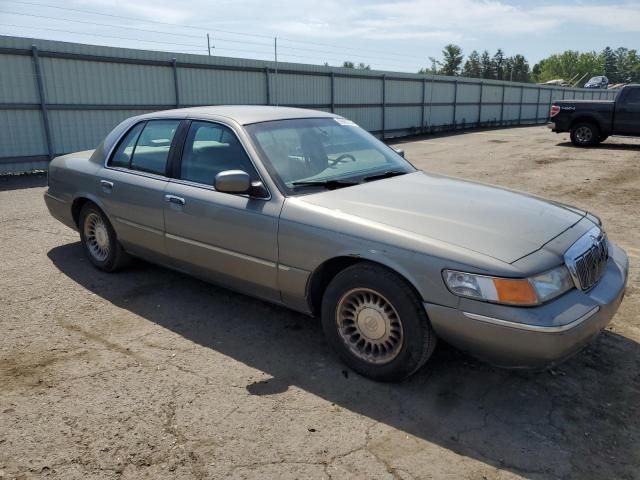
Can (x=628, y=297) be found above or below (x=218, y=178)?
below

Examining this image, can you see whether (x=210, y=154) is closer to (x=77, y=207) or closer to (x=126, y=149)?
(x=126, y=149)

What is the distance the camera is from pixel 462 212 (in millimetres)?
3238

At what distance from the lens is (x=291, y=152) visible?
3869 millimetres

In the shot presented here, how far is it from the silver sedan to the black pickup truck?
14668mm

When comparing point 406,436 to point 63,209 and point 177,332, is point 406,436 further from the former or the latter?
point 63,209

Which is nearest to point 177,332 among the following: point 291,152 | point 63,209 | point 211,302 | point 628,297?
point 211,302

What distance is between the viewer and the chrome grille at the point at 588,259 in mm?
2934

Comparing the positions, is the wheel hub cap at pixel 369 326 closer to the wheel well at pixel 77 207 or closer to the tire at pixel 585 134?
the wheel well at pixel 77 207

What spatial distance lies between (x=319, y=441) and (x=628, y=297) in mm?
3232

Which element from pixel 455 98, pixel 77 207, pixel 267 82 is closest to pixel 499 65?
pixel 455 98

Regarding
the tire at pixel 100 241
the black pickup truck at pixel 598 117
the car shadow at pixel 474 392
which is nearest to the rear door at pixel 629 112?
the black pickup truck at pixel 598 117

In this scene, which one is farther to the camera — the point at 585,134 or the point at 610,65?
the point at 610,65

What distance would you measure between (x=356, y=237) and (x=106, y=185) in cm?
272

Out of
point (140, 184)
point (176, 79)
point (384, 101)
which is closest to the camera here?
point (140, 184)
